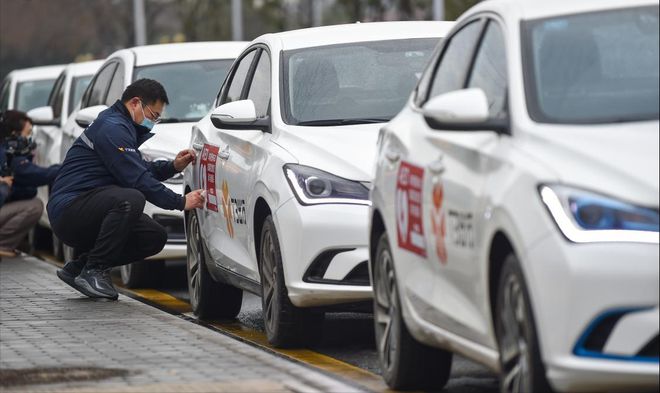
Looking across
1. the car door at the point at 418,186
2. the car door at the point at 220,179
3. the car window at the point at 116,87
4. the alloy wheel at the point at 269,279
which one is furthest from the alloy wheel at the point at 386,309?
the car window at the point at 116,87

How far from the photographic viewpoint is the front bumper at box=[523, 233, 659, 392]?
19.4 feet

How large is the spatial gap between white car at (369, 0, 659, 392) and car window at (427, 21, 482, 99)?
0.01 meters

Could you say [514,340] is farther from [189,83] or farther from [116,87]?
[116,87]

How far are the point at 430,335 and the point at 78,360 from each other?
2144 mm

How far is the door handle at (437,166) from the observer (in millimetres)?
7221

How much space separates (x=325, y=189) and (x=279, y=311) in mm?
732

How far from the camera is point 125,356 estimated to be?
9.05m

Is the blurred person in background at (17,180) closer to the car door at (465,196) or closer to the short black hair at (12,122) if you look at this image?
the short black hair at (12,122)

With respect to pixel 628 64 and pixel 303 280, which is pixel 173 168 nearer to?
pixel 303 280

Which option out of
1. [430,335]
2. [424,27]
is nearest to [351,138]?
[424,27]

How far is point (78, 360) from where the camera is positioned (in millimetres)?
8906

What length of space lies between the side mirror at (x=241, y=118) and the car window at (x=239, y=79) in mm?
1000

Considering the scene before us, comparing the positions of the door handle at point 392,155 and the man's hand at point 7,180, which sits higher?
the door handle at point 392,155

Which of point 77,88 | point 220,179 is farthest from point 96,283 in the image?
point 77,88
